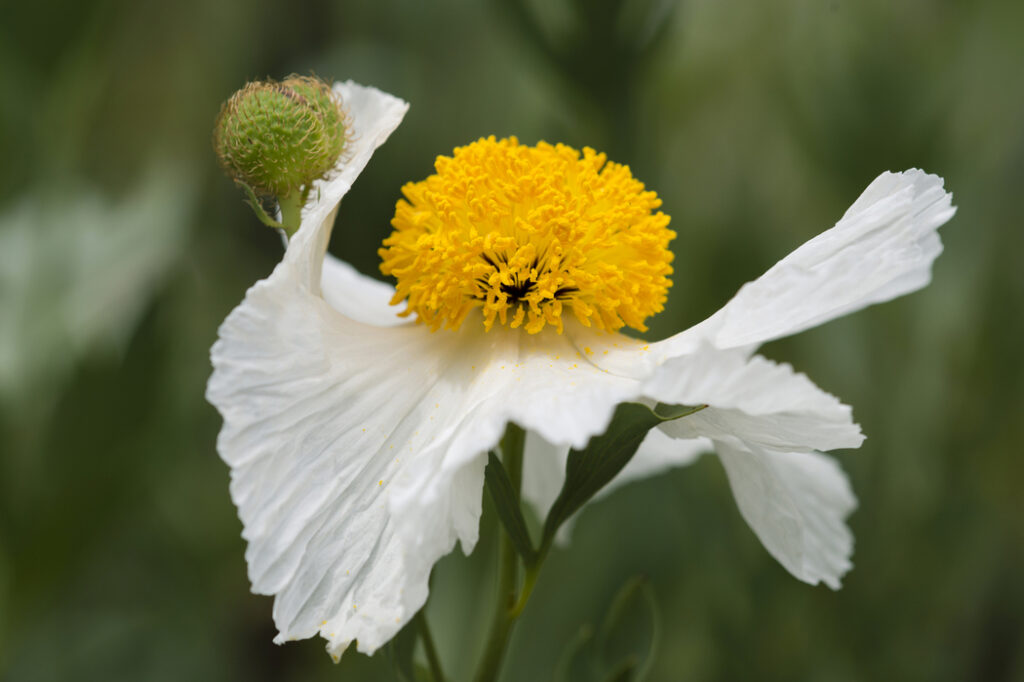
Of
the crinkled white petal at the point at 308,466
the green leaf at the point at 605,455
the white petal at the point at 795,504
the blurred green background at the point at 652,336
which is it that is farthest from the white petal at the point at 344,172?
the blurred green background at the point at 652,336

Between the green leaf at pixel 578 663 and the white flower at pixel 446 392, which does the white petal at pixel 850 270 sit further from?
the green leaf at pixel 578 663

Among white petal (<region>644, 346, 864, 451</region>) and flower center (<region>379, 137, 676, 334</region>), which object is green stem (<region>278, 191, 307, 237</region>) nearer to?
flower center (<region>379, 137, 676, 334</region>)

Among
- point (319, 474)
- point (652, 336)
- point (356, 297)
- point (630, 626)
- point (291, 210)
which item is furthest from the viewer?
point (652, 336)

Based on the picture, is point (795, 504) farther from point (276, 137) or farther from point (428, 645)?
point (276, 137)

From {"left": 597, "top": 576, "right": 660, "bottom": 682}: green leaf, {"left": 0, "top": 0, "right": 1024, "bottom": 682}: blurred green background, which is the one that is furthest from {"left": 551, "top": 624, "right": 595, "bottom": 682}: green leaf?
{"left": 0, "top": 0, "right": 1024, "bottom": 682}: blurred green background

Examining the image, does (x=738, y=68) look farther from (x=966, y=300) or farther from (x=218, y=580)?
(x=218, y=580)

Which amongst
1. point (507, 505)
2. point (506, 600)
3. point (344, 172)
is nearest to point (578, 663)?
point (506, 600)
